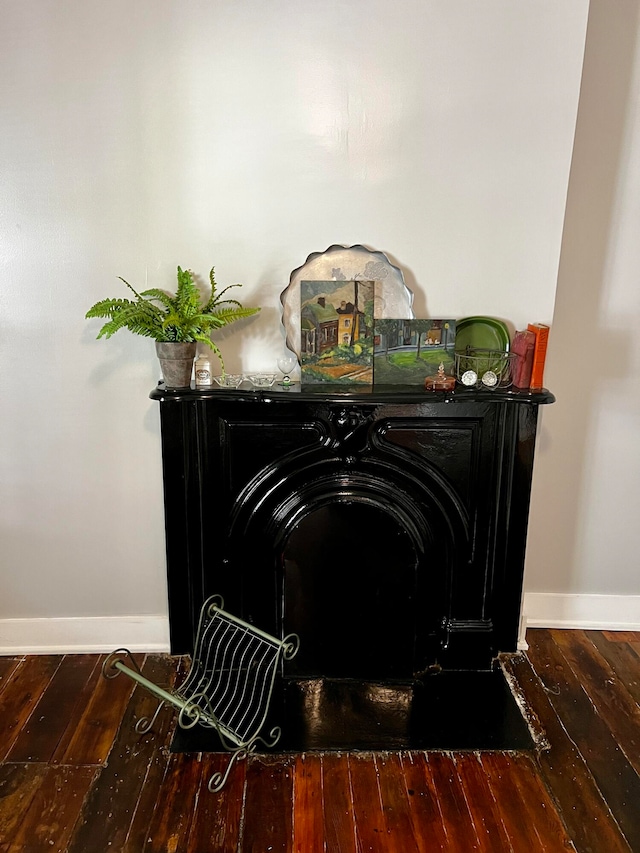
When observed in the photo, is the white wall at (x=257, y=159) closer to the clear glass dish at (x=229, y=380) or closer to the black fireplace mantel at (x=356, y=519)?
the clear glass dish at (x=229, y=380)

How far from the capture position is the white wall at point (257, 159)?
2.08 meters

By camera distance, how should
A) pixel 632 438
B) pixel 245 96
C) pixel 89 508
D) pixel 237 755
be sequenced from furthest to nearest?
pixel 632 438 → pixel 89 508 → pixel 245 96 → pixel 237 755

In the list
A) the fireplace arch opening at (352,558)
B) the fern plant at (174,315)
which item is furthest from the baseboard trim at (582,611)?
the fern plant at (174,315)

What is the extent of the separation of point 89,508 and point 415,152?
66.4 inches

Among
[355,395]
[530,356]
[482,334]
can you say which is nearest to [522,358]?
[530,356]

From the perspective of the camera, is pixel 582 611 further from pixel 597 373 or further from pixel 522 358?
pixel 522 358

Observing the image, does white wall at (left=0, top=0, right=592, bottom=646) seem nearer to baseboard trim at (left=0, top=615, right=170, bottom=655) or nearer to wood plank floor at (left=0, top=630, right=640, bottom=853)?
baseboard trim at (left=0, top=615, right=170, bottom=655)

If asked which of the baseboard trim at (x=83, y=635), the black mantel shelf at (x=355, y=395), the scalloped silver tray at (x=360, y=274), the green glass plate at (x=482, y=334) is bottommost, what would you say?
the baseboard trim at (x=83, y=635)

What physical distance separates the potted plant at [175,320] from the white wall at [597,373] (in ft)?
4.14

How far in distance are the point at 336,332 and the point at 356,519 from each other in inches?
25.7

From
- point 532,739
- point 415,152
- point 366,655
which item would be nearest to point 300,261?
point 415,152

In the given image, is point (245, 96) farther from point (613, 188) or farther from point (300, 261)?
point (613, 188)

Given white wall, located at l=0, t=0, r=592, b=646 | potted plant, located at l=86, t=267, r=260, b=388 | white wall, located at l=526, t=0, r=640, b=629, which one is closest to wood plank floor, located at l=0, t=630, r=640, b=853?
white wall, located at l=526, t=0, r=640, b=629

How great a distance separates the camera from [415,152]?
217 cm
